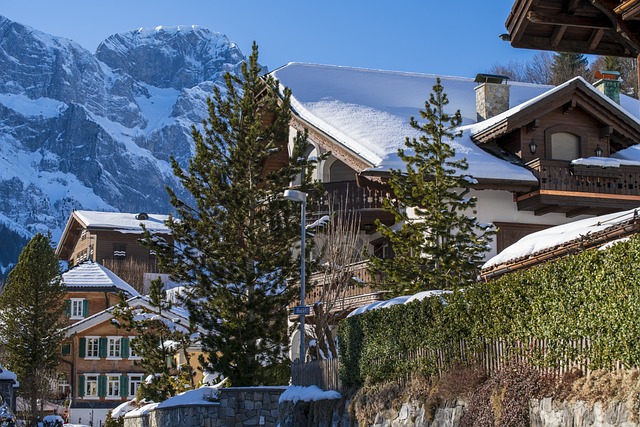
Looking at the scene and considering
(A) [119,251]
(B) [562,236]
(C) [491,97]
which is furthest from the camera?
(A) [119,251]

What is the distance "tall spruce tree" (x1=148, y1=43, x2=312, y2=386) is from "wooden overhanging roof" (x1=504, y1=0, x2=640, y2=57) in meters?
14.5

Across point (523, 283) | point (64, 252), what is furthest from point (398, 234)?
point (64, 252)

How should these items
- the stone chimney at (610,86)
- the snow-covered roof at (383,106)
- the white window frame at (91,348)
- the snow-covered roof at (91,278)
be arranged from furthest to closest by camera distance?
the snow-covered roof at (91,278) → the white window frame at (91,348) → the stone chimney at (610,86) → the snow-covered roof at (383,106)

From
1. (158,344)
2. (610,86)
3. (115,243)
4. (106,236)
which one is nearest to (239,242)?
(158,344)

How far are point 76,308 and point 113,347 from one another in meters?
9.69

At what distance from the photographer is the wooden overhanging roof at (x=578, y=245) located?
17.6m

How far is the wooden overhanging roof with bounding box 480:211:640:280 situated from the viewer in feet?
57.6

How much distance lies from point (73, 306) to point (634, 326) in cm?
6611

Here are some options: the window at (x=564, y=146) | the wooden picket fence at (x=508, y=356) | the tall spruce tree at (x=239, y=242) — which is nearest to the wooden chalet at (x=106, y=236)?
the tall spruce tree at (x=239, y=242)

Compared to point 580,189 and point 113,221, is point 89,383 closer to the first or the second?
point 113,221

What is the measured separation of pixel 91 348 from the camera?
214 feet

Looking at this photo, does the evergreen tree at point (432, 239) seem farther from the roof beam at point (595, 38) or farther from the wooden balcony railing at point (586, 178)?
the roof beam at point (595, 38)

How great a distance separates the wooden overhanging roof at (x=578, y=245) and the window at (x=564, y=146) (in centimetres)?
1298

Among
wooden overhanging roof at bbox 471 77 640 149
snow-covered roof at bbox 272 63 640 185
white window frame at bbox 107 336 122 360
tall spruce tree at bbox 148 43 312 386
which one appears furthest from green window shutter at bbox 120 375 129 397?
wooden overhanging roof at bbox 471 77 640 149
